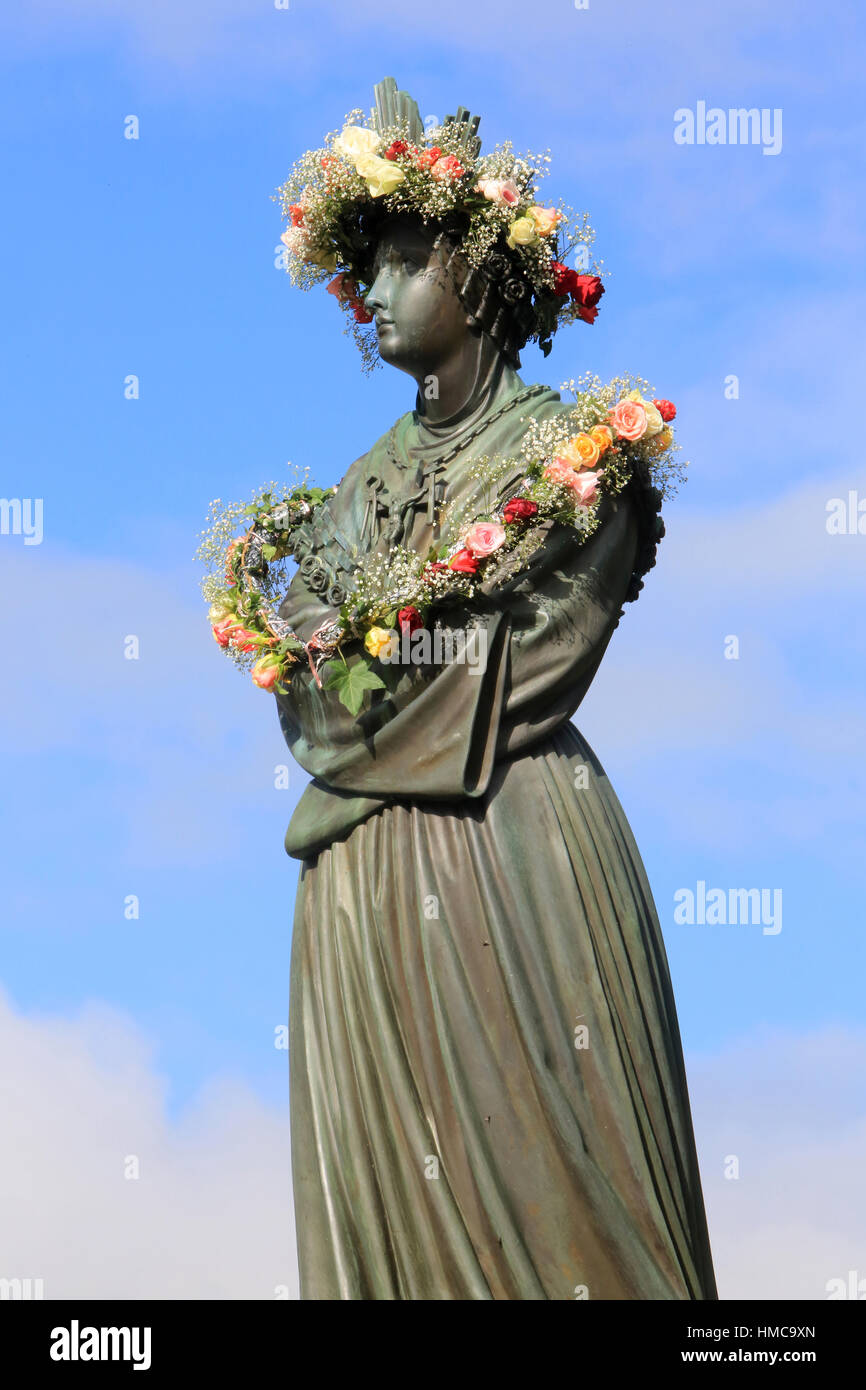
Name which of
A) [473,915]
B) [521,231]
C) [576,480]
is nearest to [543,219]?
[521,231]

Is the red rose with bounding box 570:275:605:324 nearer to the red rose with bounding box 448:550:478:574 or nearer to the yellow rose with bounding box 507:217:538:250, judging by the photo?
the yellow rose with bounding box 507:217:538:250

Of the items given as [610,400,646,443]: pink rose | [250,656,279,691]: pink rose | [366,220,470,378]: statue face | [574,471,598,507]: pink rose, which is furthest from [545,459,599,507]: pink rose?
[250,656,279,691]: pink rose

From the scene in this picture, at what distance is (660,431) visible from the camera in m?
10.1

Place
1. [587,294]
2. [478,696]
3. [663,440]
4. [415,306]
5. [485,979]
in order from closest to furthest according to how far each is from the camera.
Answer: [485,979], [478,696], [663,440], [415,306], [587,294]

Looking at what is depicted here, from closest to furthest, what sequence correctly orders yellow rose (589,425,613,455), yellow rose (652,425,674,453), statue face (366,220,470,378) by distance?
yellow rose (589,425,613,455) < yellow rose (652,425,674,453) < statue face (366,220,470,378)

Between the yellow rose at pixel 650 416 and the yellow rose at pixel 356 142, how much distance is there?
5.10 ft

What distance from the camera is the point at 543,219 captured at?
33.6ft

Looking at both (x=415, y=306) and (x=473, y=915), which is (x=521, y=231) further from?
(x=473, y=915)

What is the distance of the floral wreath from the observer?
31.8ft

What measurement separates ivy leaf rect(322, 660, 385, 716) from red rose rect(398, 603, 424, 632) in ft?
0.74

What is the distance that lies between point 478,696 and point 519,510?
759 millimetres

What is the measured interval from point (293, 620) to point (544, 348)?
5.61 ft

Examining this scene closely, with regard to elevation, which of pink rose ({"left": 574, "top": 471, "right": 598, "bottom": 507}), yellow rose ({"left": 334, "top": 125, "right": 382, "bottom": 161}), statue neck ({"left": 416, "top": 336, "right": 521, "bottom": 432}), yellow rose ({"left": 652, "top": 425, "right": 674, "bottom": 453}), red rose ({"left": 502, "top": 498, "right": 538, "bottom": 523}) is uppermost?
yellow rose ({"left": 334, "top": 125, "right": 382, "bottom": 161})

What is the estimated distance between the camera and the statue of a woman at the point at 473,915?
9.42 m
